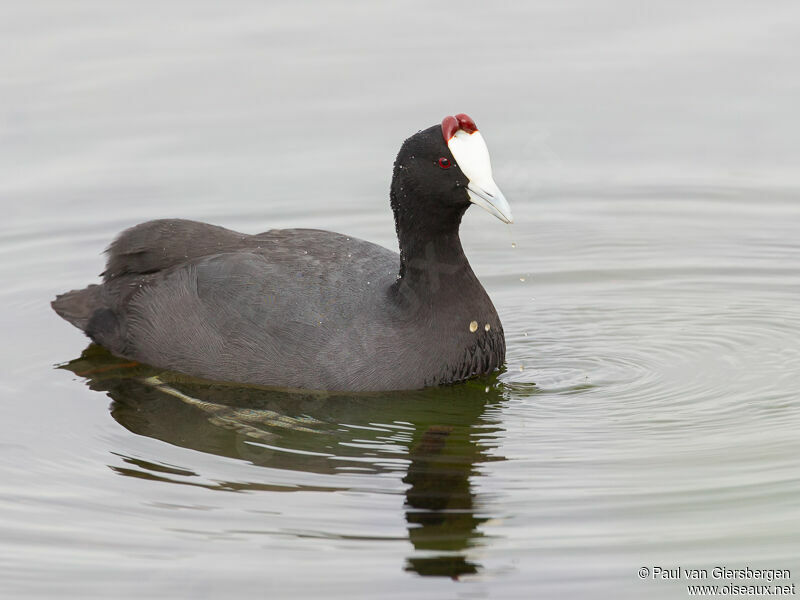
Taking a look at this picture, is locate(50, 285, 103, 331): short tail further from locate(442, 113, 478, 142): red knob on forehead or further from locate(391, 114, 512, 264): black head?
locate(442, 113, 478, 142): red knob on forehead

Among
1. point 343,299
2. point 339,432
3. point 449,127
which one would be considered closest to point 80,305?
point 343,299

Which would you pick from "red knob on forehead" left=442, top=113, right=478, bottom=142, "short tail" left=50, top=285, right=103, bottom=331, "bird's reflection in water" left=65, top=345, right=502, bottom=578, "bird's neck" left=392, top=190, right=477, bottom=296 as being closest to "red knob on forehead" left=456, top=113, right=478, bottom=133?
"red knob on forehead" left=442, top=113, right=478, bottom=142

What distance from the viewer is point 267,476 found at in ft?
22.1

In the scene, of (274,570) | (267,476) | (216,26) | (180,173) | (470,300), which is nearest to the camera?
(274,570)

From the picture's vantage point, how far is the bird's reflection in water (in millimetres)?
6309

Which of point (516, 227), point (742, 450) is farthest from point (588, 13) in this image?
point (742, 450)

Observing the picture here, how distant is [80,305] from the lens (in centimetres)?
864

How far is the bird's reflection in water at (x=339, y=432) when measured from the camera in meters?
6.31

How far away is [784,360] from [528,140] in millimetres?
3867

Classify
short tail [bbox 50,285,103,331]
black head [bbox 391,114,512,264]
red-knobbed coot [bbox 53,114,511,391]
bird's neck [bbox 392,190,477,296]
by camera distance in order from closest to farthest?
black head [bbox 391,114,512,264], red-knobbed coot [bbox 53,114,511,391], bird's neck [bbox 392,190,477,296], short tail [bbox 50,285,103,331]

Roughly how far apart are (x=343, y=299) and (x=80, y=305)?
1.92 meters

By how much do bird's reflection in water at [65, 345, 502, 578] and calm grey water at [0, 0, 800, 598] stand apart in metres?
0.02

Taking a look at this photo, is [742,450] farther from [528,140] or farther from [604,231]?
[528,140]

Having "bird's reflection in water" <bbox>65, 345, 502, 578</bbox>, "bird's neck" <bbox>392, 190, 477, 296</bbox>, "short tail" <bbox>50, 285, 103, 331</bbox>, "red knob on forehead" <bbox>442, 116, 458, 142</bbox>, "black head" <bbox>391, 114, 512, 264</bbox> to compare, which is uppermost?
"red knob on forehead" <bbox>442, 116, 458, 142</bbox>
